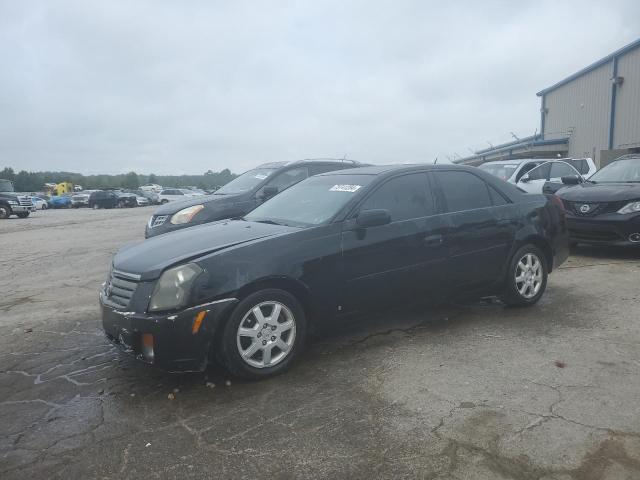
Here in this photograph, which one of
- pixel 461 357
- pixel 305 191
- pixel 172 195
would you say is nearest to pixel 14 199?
pixel 172 195

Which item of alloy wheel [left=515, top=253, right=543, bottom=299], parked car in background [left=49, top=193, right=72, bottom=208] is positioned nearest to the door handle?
alloy wheel [left=515, top=253, right=543, bottom=299]

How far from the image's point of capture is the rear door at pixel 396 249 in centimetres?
414

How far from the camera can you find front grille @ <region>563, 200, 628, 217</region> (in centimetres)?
780

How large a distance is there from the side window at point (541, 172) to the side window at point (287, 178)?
613 cm

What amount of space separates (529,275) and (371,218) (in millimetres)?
2196

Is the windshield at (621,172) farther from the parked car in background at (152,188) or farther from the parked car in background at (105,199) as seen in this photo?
the parked car in background at (152,188)

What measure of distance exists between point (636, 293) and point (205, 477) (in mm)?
5331

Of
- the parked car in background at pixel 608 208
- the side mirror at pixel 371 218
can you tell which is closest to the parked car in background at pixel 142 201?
the parked car in background at pixel 608 208

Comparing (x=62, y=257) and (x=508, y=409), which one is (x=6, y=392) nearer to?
(x=508, y=409)

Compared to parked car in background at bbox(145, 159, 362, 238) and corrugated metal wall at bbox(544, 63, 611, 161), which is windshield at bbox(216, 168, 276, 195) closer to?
parked car in background at bbox(145, 159, 362, 238)

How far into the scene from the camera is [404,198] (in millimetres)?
4621

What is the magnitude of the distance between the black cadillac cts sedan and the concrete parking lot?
1.04ft

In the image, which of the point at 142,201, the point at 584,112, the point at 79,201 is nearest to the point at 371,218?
the point at 584,112

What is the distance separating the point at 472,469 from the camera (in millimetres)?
2566
